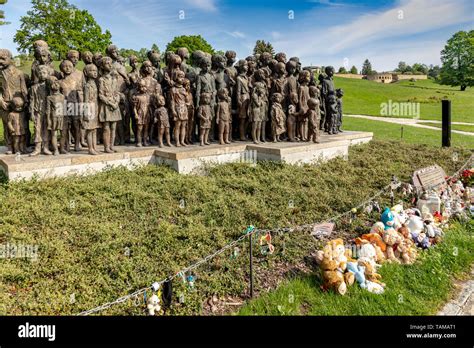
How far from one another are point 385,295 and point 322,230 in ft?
5.35

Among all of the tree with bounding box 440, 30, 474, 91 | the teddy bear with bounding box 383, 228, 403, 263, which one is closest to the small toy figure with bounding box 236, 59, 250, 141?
the teddy bear with bounding box 383, 228, 403, 263

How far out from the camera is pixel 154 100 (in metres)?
8.73

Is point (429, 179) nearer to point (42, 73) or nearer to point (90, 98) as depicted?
point (90, 98)

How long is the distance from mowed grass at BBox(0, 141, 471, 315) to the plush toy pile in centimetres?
60

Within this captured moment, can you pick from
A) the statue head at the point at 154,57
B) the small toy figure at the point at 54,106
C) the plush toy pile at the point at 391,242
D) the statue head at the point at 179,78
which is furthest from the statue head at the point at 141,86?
the plush toy pile at the point at 391,242

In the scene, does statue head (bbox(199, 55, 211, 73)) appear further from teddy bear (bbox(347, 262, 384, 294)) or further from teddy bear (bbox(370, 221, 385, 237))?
teddy bear (bbox(347, 262, 384, 294))

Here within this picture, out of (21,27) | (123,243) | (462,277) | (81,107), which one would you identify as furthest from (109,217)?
(21,27)

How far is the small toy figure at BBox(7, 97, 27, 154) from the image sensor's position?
736 centimetres

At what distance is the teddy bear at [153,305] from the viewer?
154 inches

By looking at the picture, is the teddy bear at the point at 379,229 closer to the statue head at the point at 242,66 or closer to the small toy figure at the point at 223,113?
the small toy figure at the point at 223,113

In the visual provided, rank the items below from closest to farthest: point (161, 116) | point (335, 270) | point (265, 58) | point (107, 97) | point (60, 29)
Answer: point (335, 270), point (107, 97), point (161, 116), point (265, 58), point (60, 29)

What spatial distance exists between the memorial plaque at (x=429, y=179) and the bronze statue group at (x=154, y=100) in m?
2.90

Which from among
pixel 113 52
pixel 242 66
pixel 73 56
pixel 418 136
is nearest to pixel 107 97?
pixel 73 56

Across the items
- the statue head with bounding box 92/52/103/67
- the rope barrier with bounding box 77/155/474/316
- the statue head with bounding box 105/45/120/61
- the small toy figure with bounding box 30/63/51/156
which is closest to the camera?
the rope barrier with bounding box 77/155/474/316
